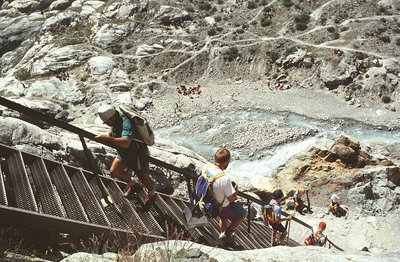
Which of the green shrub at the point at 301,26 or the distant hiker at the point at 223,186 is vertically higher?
the distant hiker at the point at 223,186

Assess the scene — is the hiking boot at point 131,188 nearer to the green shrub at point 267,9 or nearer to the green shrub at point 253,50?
the green shrub at point 253,50

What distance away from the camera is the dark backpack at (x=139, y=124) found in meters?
6.49

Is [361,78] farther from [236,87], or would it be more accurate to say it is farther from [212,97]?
[212,97]

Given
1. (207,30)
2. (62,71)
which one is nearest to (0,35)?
(62,71)

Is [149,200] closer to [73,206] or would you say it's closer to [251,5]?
[73,206]

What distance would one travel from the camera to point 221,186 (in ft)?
21.2

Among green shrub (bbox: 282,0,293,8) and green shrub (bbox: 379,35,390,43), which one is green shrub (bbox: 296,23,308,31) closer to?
green shrub (bbox: 282,0,293,8)

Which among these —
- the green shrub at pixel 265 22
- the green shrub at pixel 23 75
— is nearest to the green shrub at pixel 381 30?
the green shrub at pixel 265 22

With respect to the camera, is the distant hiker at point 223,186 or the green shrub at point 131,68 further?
the green shrub at point 131,68

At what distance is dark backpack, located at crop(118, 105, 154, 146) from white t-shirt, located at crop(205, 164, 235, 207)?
131 centimetres

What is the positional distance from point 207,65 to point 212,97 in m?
6.99

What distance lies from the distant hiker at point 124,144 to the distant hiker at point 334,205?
44.3 ft

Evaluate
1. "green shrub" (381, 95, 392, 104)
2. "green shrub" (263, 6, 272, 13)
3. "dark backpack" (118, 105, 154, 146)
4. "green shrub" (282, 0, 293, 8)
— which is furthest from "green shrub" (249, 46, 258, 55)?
"dark backpack" (118, 105, 154, 146)

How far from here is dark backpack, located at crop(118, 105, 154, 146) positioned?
649 centimetres
